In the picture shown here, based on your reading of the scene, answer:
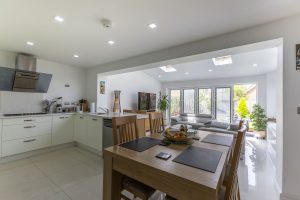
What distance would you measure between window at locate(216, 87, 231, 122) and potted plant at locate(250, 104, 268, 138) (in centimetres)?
121

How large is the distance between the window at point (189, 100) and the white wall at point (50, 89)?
17.5 ft

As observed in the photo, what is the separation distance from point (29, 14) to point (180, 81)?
7014 millimetres

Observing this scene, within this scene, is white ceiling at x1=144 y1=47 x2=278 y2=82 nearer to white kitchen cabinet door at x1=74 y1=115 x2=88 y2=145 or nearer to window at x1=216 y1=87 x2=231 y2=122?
window at x1=216 y1=87 x2=231 y2=122

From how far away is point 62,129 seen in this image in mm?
3721

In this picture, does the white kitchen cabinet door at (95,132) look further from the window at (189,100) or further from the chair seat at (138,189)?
the window at (189,100)

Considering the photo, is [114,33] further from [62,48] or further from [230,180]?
[230,180]

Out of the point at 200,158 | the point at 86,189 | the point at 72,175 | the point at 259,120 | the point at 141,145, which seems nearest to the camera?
the point at 200,158

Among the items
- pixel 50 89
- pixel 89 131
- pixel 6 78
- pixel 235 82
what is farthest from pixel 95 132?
pixel 235 82

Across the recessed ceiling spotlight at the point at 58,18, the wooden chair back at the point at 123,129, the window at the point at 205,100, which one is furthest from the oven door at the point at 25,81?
the window at the point at 205,100

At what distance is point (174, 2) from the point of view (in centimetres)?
162

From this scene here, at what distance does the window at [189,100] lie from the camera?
7.74 meters

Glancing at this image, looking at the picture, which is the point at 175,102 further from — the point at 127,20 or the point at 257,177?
the point at 127,20

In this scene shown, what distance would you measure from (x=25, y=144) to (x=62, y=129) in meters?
0.77

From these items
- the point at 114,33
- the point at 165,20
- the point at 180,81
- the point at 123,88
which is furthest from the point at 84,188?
the point at 180,81
